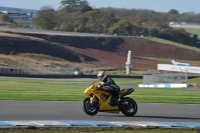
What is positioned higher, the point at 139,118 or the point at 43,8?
the point at 43,8

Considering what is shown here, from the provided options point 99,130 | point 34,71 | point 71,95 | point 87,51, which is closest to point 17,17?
point 87,51

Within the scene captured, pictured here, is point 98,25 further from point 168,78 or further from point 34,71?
point 168,78

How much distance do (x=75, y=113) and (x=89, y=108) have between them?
0.75 metres

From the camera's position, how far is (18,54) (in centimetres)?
7275

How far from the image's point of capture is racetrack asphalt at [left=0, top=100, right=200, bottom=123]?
48.9 ft

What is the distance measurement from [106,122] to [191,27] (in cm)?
13006

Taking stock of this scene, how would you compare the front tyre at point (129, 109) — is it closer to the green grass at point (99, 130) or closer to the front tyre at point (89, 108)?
the front tyre at point (89, 108)

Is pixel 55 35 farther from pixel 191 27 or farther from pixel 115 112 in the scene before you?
pixel 115 112

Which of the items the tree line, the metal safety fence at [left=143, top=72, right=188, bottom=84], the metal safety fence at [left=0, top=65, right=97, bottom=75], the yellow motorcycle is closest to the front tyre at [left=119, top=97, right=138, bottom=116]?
the yellow motorcycle

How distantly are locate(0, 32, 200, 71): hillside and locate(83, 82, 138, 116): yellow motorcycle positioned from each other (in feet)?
165

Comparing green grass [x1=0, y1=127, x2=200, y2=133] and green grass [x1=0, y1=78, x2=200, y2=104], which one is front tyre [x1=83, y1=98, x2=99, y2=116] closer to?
green grass [x1=0, y1=127, x2=200, y2=133]

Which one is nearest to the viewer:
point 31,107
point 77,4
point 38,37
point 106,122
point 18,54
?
point 106,122

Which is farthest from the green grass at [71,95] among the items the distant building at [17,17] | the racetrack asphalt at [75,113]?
the distant building at [17,17]

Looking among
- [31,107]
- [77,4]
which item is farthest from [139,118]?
[77,4]
